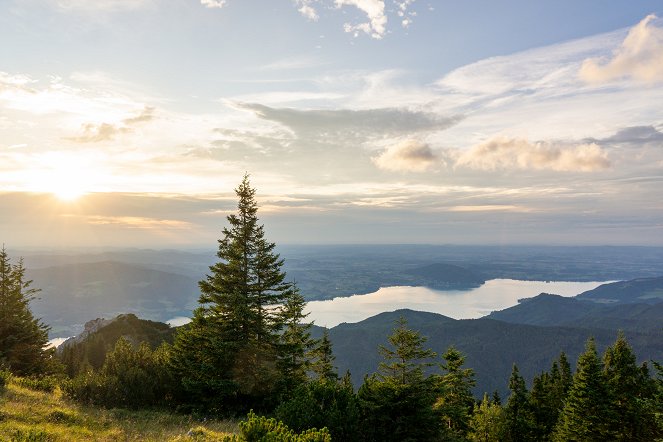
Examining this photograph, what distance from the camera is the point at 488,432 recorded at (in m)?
47.2

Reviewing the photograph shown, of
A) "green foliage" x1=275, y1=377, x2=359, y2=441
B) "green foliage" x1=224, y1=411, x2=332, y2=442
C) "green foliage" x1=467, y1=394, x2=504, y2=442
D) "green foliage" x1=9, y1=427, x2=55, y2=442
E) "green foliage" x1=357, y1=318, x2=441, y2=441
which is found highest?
"green foliage" x1=224, y1=411, x2=332, y2=442

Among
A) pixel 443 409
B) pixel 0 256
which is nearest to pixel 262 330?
pixel 443 409

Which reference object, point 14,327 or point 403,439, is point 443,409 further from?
point 14,327

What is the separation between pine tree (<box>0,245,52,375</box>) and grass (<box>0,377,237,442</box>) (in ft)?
47.5

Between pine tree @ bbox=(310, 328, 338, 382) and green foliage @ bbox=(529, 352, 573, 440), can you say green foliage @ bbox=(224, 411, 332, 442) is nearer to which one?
pine tree @ bbox=(310, 328, 338, 382)

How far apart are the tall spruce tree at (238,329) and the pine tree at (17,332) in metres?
16.1

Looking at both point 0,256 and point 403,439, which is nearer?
point 403,439

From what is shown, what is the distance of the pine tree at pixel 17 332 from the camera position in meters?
29.8

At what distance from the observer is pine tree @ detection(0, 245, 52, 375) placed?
29.8 m

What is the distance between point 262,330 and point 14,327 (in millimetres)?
23147

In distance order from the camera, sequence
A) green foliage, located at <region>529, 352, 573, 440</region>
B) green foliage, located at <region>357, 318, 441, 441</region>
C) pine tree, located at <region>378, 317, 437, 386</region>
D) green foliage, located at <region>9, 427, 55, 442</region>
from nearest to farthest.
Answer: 1. green foliage, located at <region>9, 427, 55, 442</region>
2. green foliage, located at <region>357, 318, 441, 441</region>
3. pine tree, located at <region>378, 317, 437, 386</region>
4. green foliage, located at <region>529, 352, 573, 440</region>

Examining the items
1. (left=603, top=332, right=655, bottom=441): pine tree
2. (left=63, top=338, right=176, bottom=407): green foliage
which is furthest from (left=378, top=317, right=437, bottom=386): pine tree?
(left=603, top=332, right=655, bottom=441): pine tree

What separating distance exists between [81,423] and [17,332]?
23198 mm

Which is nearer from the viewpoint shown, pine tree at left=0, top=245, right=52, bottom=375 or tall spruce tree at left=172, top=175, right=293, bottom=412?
tall spruce tree at left=172, top=175, right=293, bottom=412
